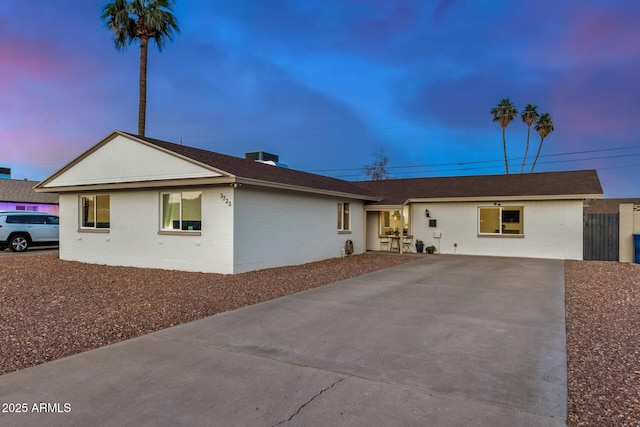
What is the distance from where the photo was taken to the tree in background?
40531 millimetres

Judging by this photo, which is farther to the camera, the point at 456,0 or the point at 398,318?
the point at 456,0

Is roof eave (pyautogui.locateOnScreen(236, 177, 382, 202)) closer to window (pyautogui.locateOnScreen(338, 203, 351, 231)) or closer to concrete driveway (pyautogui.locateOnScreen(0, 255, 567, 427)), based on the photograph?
window (pyautogui.locateOnScreen(338, 203, 351, 231))

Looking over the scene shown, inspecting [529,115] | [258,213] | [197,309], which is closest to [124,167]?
[258,213]

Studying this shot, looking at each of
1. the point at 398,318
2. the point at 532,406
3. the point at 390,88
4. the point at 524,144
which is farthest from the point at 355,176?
the point at 532,406

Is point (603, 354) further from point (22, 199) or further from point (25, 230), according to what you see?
point (22, 199)

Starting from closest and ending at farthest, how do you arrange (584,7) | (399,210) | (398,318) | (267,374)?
1. (267,374)
2. (398,318)
3. (584,7)
4. (399,210)

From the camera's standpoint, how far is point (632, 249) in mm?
14305

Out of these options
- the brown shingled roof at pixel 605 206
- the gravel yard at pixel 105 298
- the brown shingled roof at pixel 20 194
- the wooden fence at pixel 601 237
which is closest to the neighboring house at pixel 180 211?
the gravel yard at pixel 105 298

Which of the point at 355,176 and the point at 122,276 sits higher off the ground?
the point at 355,176

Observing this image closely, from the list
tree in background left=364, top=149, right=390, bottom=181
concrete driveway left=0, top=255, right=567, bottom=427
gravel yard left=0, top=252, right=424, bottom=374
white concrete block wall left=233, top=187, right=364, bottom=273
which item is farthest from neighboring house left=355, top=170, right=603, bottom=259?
tree in background left=364, top=149, right=390, bottom=181

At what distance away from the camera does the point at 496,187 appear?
1742cm

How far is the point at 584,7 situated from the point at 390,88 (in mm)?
25297

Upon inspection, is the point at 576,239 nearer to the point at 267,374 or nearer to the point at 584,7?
the point at 584,7

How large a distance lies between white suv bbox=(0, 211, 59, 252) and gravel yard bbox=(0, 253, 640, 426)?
710 centimetres
